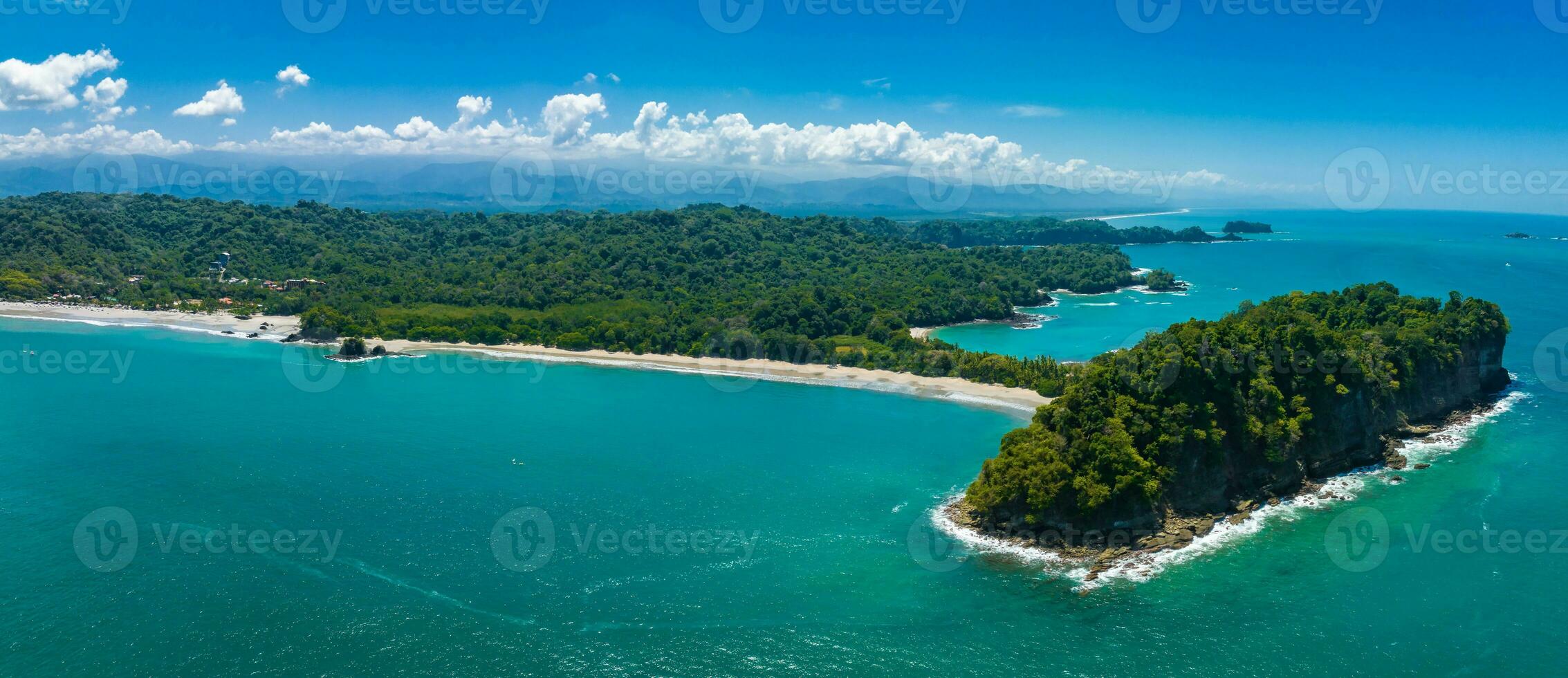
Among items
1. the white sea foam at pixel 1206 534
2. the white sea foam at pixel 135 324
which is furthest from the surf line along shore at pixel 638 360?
the white sea foam at pixel 1206 534

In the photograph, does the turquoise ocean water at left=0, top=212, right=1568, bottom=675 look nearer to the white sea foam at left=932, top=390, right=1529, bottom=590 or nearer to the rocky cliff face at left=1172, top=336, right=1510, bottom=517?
the white sea foam at left=932, top=390, right=1529, bottom=590

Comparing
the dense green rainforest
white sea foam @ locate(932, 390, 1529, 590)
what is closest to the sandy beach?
the dense green rainforest

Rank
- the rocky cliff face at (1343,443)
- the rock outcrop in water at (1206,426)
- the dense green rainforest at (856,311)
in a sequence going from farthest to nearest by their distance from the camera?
the rocky cliff face at (1343,443) → the dense green rainforest at (856,311) → the rock outcrop in water at (1206,426)

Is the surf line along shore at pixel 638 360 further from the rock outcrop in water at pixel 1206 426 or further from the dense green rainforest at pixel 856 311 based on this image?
the rock outcrop in water at pixel 1206 426

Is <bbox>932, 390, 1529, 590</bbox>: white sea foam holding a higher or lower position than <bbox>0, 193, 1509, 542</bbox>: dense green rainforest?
lower

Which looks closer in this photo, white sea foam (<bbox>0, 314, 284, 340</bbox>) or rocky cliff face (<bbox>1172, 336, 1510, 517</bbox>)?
Result: rocky cliff face (<bbox>1172, 336, 1510, 517</bbox>)

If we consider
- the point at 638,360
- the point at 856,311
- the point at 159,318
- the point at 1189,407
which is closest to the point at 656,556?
the point at 1189,407

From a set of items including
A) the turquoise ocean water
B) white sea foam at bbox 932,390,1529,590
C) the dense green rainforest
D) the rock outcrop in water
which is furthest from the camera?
the dense green rainforest
